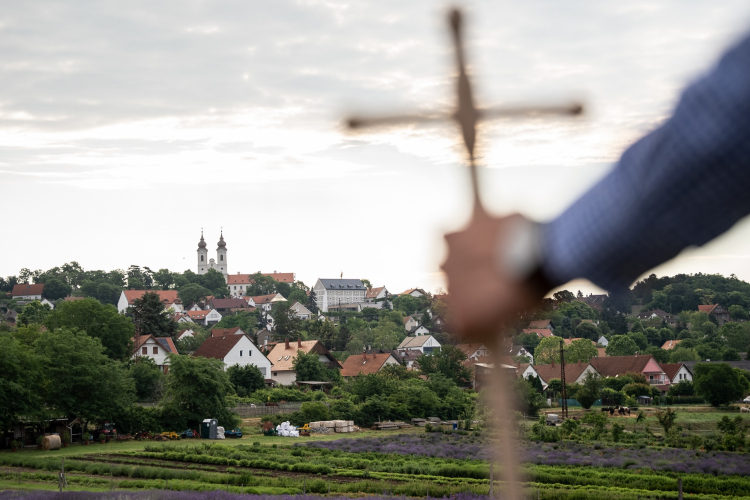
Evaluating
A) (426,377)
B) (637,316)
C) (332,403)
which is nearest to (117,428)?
(332,403)

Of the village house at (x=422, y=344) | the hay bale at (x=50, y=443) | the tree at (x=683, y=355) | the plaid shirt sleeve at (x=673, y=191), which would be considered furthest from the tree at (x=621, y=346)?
the plaid shirt sleeve at (x=673, y=191)

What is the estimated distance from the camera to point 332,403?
186 feet

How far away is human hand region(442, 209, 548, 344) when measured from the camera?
1.89 m

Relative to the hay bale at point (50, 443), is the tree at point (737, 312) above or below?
above

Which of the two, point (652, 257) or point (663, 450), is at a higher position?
point (652, 257)

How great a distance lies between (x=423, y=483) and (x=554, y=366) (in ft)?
199

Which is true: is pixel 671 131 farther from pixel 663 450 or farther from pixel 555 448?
pixel 555 448

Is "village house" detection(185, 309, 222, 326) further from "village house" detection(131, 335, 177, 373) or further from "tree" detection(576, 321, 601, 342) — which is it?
"village house" detection(131, 335, 177, 373)

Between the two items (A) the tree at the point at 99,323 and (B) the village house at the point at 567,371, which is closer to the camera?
(A) the tree at the point at 99,323

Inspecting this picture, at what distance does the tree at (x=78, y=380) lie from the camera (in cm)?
3962

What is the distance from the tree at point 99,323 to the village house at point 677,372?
56.8 meters

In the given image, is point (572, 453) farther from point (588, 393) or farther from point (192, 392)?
point (588, 393)

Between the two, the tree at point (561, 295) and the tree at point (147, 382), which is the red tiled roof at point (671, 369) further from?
the tree at point (561, 295)

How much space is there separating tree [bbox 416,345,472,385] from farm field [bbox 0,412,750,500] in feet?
97.9
